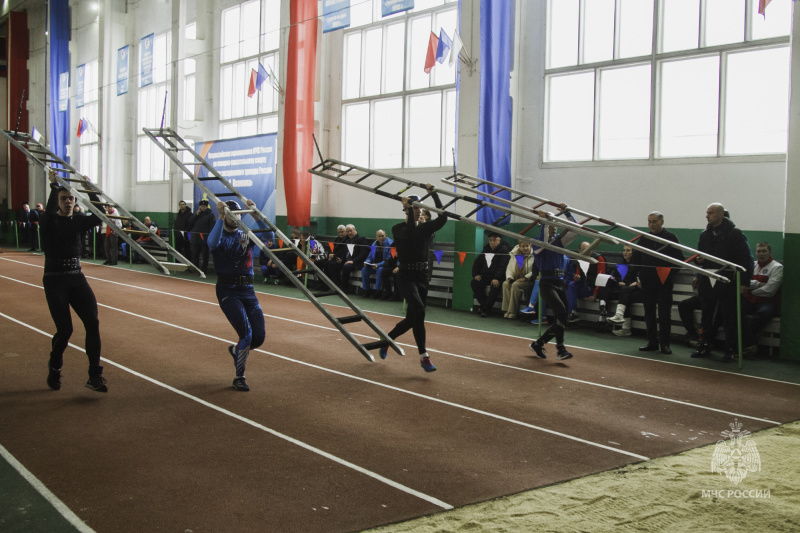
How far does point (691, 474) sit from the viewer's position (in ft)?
15.5

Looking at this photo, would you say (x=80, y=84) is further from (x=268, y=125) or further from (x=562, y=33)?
(x=562, y=33)

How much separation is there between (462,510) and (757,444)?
2.85 m

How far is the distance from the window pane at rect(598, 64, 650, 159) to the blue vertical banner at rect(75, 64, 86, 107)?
74.3ft

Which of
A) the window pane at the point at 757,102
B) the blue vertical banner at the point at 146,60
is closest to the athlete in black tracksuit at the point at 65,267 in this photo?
the window pane at the point at 757,102

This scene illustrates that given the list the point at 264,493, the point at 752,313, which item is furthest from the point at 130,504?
the point at 752,313

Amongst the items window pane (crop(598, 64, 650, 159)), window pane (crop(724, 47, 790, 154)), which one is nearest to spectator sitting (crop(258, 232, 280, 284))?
window pane (crop(598, 64, 650, 159))

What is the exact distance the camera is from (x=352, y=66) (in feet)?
58.0

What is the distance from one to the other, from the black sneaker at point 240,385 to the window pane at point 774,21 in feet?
30.1

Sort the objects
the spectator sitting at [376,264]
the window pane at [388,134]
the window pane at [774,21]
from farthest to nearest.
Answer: the window pane at [388,134] → the spectator sitting at [376,264] → the window pane at [774,21]

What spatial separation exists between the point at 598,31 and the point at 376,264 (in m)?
6.46

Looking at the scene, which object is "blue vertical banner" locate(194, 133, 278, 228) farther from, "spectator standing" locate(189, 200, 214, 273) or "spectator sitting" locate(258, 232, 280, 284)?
"spectator sitting" locate(258, 232, 280, 284)

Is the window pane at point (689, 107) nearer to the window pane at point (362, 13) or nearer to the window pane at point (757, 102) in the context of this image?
the window pane at point (757, 102)

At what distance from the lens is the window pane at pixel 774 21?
33.7 ft

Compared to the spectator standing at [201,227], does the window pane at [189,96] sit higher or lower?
higher
